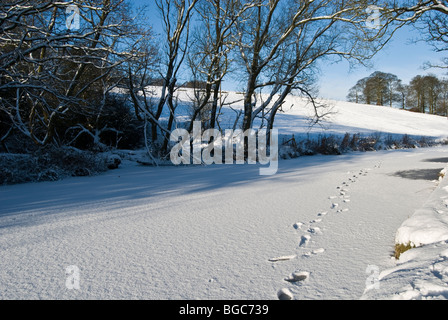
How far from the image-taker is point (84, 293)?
125 cm

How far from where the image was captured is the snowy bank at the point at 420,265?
39.4 inches

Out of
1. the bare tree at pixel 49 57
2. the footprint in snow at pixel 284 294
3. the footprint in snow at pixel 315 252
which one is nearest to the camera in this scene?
the footprint in snow at pixel 284 294

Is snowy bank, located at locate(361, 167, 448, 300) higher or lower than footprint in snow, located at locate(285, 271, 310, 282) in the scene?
higher

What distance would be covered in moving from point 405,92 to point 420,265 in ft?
152

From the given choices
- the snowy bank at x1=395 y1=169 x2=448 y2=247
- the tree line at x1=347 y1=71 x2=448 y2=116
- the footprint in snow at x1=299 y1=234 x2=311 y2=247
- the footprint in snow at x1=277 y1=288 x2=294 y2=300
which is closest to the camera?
the footprint in snow at x1=277 y1=288 x2=294 y2=300

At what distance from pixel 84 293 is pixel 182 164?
655 cm

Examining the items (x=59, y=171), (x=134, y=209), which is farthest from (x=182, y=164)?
(x=134, y=209)

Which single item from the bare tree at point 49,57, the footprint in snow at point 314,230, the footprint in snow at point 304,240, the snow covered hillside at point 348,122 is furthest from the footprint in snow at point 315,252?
the snow covered hillside at point 348,122

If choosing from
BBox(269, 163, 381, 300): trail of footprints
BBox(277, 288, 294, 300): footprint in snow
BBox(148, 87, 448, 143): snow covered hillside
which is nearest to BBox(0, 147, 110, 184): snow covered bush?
BBox(269, 163, 381, 300): trail of footprints

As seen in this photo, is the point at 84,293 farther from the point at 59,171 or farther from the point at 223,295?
the point at 59,171

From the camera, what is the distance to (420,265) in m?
1.21

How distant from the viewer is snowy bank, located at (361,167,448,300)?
3.28 feet

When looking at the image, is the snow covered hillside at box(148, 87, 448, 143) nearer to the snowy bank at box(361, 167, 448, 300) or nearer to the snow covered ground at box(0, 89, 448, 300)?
the snow covered ground at box(0, 89, 448, 300)

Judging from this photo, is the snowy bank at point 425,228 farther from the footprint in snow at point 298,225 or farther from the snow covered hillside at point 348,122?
the snow covered hillside at point 348,122
